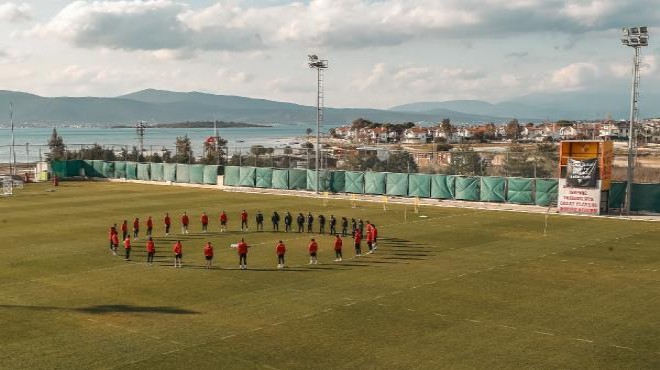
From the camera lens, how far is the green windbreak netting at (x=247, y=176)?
75125mm

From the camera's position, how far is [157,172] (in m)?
84.4

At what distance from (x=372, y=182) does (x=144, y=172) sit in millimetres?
34724

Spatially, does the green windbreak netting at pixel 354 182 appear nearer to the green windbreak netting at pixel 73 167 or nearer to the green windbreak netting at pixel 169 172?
the green windbreak netting at pixel 169 172

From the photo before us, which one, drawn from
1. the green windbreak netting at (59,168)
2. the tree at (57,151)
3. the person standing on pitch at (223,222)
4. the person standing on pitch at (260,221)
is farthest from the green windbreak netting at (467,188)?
the tree at (57,151)

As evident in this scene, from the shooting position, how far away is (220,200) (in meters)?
61.6

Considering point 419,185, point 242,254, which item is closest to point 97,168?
point 419,185

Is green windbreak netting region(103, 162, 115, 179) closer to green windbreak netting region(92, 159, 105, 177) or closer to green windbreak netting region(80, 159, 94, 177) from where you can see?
green windbreak netting region(92, 159, 105, 177)

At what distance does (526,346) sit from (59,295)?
17.3 meters

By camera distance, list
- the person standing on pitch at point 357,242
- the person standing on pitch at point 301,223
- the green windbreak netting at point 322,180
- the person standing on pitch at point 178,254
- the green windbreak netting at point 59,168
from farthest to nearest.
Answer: the green windbreak netting at point 59,168, the green windbreak netting at point 322,180, the person standing on pitch at point 301,223, the person standing on pitch at point 357,242, the person standing on pitch at point 178,254

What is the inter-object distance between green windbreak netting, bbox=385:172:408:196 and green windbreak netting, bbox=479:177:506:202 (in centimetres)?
787

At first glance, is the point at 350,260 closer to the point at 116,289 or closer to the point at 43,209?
the point at 116,289

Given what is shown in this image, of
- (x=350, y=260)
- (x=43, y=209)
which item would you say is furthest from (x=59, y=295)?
(x=43, y=209)

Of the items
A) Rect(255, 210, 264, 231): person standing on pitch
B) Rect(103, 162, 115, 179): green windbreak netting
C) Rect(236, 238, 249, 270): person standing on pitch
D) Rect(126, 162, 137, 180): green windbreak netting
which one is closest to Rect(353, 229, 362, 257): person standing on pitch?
Rect(236, 238, 249, 270): person standing on pitch

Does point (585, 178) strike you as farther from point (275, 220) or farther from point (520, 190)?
point (275, 220)
